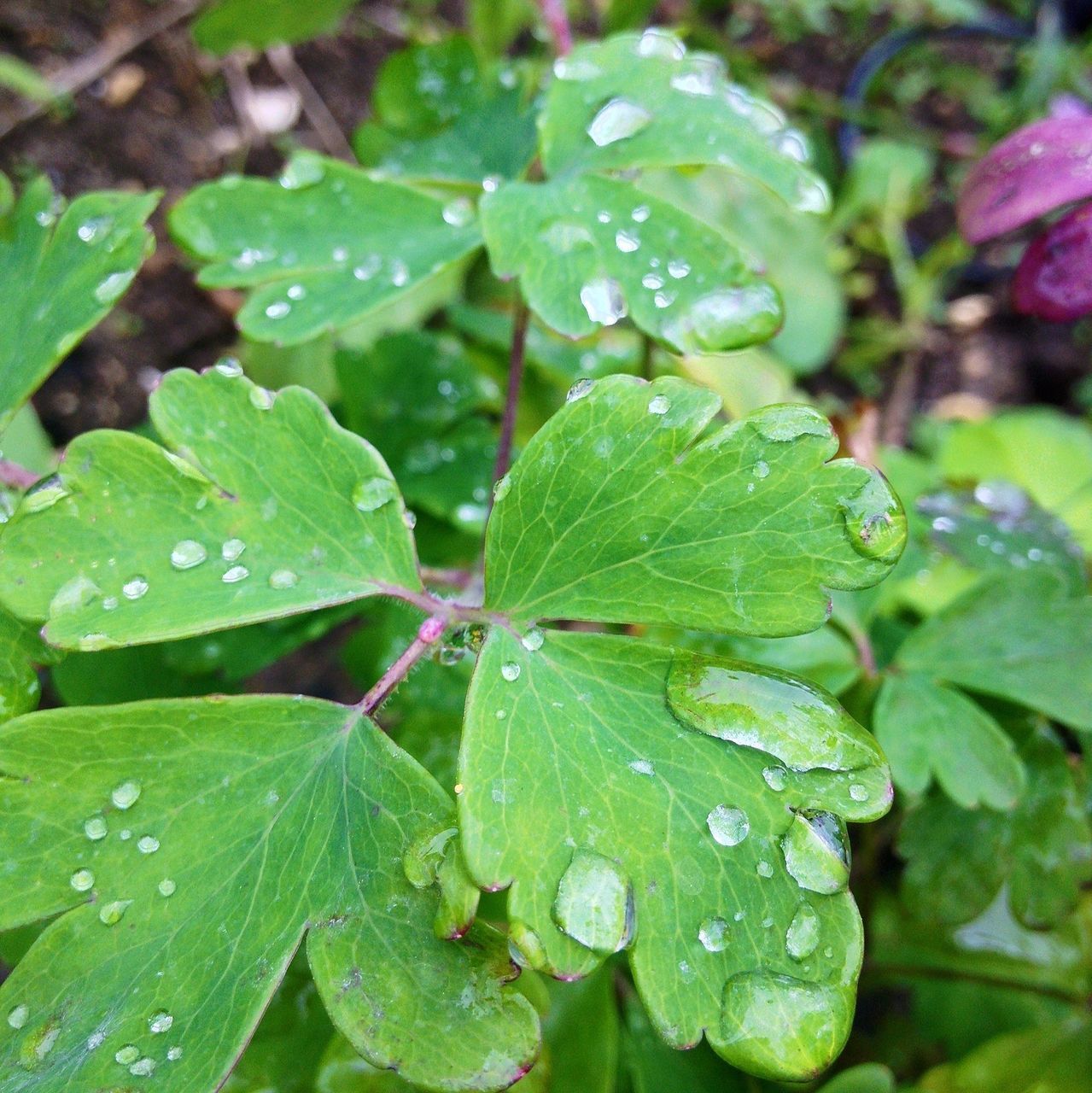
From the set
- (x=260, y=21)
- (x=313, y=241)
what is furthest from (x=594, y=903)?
(x=260, y=21)

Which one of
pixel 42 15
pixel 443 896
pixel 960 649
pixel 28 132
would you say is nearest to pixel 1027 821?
pixel 960 649

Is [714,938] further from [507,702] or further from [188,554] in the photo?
[188,554]

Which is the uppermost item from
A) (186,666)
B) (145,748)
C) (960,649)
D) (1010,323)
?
(145,748)

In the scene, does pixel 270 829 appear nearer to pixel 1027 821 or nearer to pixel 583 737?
pixel 583 737

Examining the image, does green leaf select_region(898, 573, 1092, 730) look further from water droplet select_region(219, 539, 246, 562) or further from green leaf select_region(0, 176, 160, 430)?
green leaf select_region(0, 176, 160, 430)

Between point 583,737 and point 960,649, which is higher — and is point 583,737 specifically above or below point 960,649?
above

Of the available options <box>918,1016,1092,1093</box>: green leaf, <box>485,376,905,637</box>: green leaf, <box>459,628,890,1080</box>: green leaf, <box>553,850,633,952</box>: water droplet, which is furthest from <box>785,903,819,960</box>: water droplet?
<box>918,1016,1092,1093</box>: green leaf

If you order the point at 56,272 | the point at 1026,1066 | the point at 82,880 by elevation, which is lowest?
the point at 1026,1066
